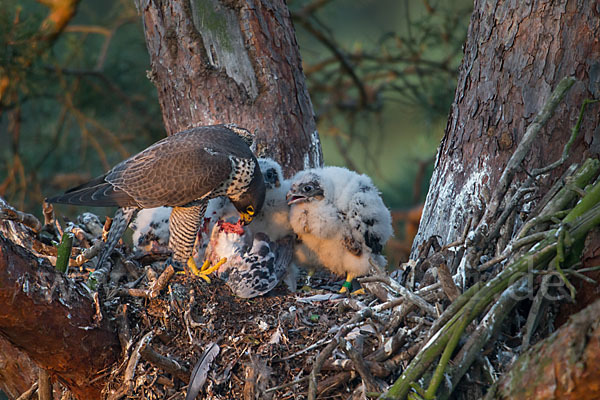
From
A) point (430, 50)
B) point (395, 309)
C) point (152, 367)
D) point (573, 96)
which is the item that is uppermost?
point (430, 50)

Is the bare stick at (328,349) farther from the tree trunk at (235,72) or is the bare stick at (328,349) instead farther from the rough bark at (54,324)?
the tree trunk at (235,72)

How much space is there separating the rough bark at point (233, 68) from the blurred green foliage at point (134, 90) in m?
1.49

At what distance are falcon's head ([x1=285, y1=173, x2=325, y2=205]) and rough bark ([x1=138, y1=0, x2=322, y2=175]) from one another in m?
0.45

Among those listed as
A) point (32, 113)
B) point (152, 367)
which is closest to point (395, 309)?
point (152, 367)

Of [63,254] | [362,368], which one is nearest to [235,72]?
[63,254]

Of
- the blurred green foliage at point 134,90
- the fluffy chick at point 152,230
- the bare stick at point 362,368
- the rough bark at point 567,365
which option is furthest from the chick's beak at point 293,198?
the blurred green foliage at point 134,90

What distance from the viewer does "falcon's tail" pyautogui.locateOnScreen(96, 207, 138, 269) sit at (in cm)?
329

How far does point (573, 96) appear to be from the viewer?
9.16ft

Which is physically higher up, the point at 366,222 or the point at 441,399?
the point at 366,222

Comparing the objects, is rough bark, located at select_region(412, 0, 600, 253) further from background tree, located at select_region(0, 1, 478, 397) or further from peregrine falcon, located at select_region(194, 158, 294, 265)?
background tree, located at select_region(0, 1, 478, 397)

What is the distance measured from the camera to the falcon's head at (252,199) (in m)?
3.64

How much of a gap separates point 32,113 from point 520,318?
17.4 ft

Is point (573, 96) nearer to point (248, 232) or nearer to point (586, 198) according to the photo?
point (586, 198)

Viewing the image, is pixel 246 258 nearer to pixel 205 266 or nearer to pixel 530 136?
pixel 205 266
